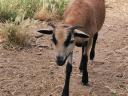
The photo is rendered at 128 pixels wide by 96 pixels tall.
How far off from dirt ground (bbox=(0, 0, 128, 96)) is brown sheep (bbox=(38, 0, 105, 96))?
325 millimetres

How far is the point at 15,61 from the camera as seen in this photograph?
773 cm

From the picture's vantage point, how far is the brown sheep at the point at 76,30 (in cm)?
554

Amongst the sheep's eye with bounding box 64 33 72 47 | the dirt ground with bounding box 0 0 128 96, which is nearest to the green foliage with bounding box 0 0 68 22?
the dirt ground with bounding box 0 0 128 96

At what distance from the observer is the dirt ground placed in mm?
6555

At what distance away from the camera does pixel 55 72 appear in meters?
7.31

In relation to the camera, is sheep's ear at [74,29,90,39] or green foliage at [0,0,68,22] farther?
green foliage at [0,0,68,22]

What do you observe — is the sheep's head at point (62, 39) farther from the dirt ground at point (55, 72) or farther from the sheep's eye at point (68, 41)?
the dirt ground at point (55, 72)

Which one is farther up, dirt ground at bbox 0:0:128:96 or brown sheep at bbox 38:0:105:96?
brown sheep at bbox 38:0:105:96

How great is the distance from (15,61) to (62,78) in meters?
1.15

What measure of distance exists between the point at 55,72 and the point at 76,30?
171 cm

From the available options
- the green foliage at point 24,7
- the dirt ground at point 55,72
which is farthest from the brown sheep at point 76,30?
the green foliage at point 24,7

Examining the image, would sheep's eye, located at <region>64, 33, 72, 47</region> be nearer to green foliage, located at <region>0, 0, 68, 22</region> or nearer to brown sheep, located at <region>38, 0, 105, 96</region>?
brown sheep, located at <region>38, 0, 105, 96</region>

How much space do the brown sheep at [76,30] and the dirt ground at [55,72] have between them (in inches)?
12.8

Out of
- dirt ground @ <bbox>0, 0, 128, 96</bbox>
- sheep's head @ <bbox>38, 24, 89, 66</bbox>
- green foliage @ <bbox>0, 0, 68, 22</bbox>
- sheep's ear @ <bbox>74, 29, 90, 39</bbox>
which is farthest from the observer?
green foliage @ <bbox>0, 0, 68, 22</bbox>
